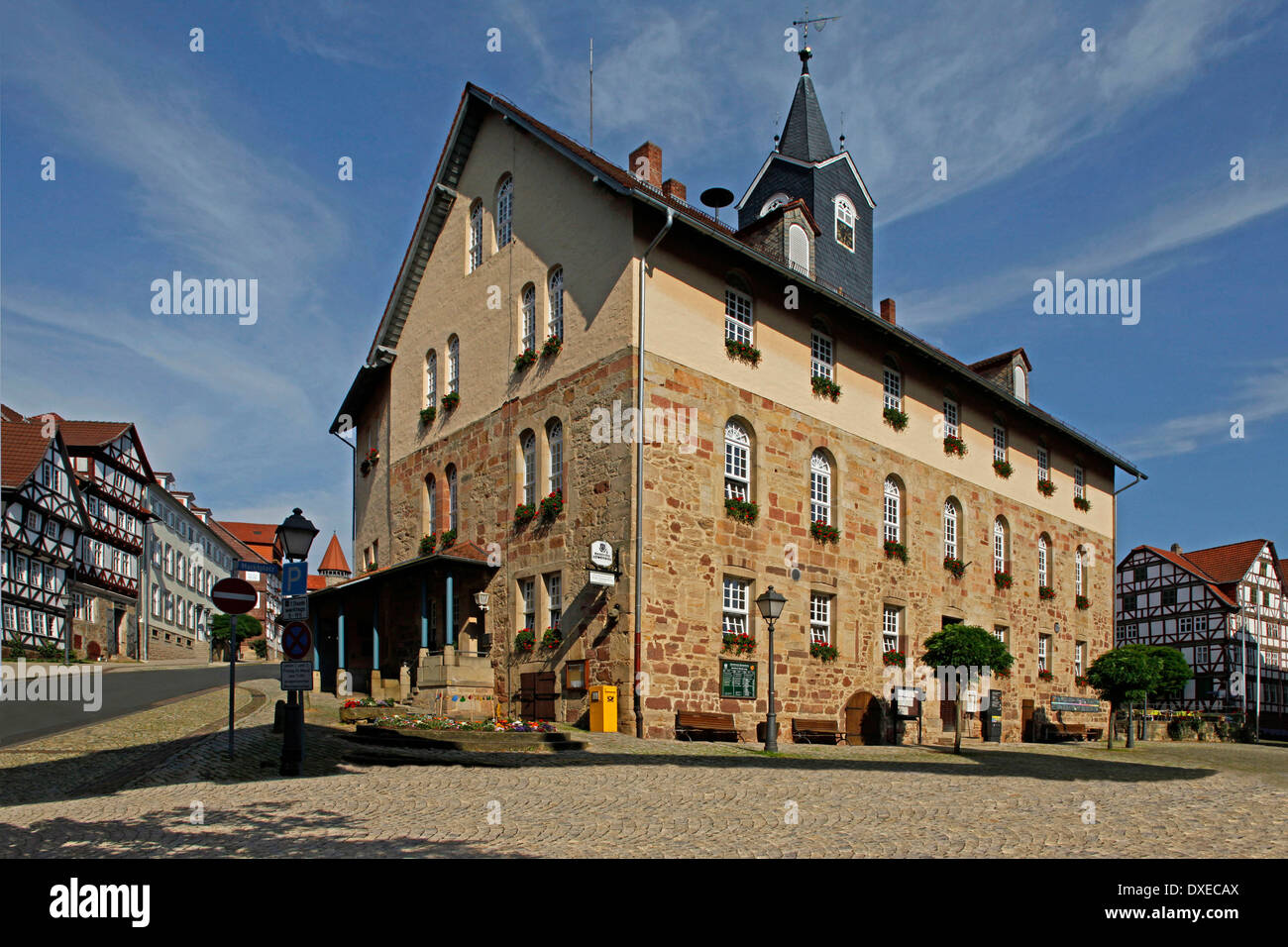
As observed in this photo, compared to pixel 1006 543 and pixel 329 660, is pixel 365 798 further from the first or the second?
pixel 1006 543

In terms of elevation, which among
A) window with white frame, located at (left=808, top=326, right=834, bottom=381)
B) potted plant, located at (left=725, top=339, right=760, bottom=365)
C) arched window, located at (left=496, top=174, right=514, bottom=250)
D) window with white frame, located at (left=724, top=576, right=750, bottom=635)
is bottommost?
window with white frame, located at (left=724, top=576, right=750, bottom=635)

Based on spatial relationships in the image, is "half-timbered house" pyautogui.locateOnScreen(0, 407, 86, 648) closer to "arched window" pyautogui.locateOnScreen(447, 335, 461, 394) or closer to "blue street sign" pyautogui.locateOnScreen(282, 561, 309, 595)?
"arched window" pyautogui.locateOnScreen(447, 335, 461, 394)

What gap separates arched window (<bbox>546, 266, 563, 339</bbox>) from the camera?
75.9 feet

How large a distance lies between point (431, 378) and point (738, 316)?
386 inches

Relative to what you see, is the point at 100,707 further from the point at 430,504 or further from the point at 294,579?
the point at 294,579

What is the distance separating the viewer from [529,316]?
24.5m

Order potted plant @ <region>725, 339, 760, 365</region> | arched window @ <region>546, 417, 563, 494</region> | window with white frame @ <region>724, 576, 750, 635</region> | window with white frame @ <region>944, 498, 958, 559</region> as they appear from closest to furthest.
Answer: window with white frame @ <region>724, 576, 750, 635</region>
potted plant @ <region>725, 339, 760, 365</region>
arched window @ <region>546, 417, 563, 494</region>
window with white frame @ <region>944, 498, 958, 559</region>

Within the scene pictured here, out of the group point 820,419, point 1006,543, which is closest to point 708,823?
point 820,419

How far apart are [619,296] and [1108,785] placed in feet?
39.7

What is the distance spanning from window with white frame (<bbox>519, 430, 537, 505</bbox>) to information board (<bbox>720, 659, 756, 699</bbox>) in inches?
220

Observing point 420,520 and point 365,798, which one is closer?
point 365,798

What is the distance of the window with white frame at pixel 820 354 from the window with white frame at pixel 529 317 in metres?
6.41

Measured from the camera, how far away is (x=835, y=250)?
32.1 meters

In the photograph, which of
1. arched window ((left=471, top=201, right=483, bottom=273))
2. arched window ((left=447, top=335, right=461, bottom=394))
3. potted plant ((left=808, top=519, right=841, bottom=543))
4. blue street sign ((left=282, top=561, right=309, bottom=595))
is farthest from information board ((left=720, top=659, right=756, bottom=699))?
arched window ((left=471, top=201, right=483, bottom=273))
